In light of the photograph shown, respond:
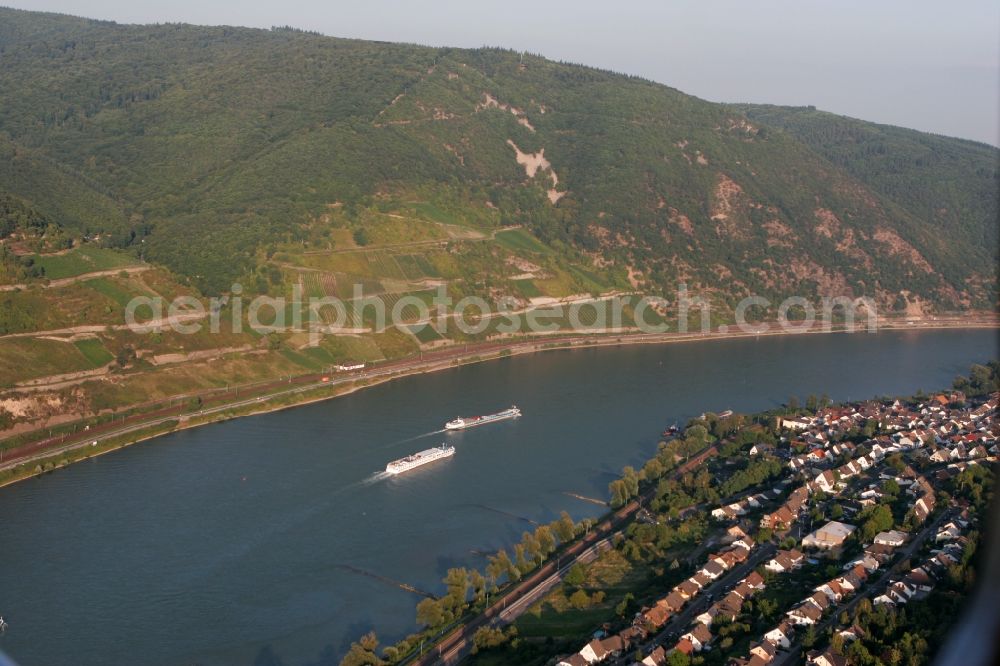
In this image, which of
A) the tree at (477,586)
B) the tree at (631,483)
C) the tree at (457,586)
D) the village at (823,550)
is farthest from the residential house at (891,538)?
the tree at (457,586)

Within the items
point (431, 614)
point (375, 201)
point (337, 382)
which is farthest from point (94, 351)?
point (375, 201)

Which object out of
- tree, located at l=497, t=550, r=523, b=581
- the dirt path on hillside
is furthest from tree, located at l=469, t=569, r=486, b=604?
the dirt path on hillside

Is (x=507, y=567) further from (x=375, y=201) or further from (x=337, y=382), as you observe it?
(x=375, y=201)

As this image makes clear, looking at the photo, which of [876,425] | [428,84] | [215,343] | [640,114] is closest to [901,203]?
[640,114]

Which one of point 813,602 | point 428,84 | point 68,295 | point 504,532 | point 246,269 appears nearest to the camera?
point 813,602

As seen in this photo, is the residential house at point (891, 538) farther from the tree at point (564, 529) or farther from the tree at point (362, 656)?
the tree at point (362, 656)

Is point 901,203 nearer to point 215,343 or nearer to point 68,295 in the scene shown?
point 215,343
